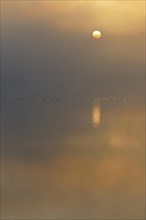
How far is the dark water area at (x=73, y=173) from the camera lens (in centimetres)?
928

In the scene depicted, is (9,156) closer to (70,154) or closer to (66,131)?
(70,154)

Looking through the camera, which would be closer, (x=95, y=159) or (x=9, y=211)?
(x=9, y=211)

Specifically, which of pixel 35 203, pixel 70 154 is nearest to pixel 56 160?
pixel 70 154

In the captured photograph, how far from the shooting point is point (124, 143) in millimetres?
17625

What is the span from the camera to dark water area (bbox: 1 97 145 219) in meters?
9.28

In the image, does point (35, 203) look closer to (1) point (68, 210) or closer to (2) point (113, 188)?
(1) point (68, 210)

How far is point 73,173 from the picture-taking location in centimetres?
1259

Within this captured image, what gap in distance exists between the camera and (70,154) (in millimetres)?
15664

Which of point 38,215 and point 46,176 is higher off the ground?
point 38,215

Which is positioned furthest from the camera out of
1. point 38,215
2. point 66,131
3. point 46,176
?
point 66,131

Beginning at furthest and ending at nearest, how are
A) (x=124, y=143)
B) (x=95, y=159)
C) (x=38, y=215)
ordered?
(x=124, y=143) → (x=95, y=159) → (x=38, y=215)

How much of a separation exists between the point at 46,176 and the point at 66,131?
385 inches

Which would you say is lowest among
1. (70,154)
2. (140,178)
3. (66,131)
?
(66,131)

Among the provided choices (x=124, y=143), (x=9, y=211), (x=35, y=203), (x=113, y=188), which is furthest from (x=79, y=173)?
(x=124, y=143)
